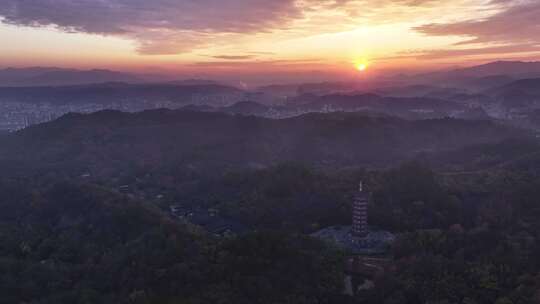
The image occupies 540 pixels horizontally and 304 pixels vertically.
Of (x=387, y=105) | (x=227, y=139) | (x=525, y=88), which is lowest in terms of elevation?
(x=227, y=139)

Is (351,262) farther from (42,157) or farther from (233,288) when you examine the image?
(42,157)

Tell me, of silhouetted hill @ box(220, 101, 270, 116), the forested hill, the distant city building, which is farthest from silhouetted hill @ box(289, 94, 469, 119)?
the distant city building

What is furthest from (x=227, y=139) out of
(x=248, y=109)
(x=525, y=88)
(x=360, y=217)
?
(x=525, y=88)

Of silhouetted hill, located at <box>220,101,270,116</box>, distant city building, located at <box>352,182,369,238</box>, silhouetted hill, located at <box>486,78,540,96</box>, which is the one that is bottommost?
distant city building, located at <box>352,182,369,238</box>

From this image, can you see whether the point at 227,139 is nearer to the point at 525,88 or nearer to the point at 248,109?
the point at 248,109

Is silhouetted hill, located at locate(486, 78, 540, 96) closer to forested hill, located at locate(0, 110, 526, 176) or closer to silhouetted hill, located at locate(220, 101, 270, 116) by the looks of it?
forested hill, located at locate(0, 110, 526, 176)

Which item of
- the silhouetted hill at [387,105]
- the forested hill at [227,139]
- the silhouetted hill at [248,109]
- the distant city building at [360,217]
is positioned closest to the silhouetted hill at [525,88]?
the silhouetted hill at [387,105]

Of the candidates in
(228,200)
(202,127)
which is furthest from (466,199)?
(202,127)

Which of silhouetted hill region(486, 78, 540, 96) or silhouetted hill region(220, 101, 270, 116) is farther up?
silhouetted hill region(486, 78, 540, 96)
